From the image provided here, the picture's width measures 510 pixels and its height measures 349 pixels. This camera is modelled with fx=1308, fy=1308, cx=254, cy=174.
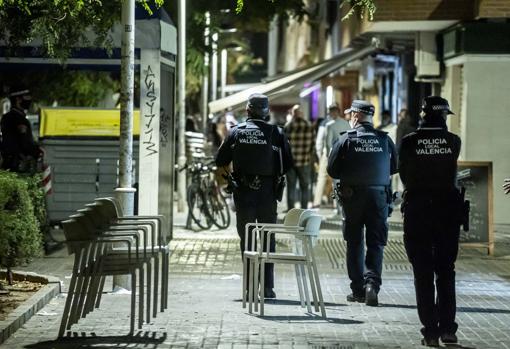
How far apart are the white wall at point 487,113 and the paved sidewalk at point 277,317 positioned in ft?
23.0

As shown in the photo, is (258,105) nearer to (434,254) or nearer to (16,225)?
(16,225)

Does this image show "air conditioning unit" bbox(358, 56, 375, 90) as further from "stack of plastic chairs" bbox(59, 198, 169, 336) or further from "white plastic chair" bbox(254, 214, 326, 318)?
"stack of plastic chairs" bbox(59, 198, 169, 336)

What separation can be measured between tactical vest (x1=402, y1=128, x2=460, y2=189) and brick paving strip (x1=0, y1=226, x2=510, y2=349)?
1.24 metres

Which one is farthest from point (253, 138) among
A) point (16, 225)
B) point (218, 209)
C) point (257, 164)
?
point (218, 209)

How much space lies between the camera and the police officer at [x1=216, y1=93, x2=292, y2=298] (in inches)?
483

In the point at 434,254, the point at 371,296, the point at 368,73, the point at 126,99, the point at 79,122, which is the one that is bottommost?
the point at 371,296

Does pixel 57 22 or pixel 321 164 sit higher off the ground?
pixel 57 22

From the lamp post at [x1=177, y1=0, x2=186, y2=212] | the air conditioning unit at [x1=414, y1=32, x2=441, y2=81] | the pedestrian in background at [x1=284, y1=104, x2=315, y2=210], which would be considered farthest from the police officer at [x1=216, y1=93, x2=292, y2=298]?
the air conditioning unit at [x1=414, y1=32, x2=441, y2=81]

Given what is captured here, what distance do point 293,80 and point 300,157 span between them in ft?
14.5

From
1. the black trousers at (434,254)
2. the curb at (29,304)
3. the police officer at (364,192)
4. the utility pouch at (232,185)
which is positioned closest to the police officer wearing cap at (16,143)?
the curb at (29,304)

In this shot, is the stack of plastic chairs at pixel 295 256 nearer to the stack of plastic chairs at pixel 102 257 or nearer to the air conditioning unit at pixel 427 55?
the stack of plastic chairs at pixel 102 257

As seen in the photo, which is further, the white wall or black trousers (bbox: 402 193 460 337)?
the white wall

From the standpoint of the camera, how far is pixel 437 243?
32.7 feet

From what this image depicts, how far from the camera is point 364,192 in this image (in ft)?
39.6
